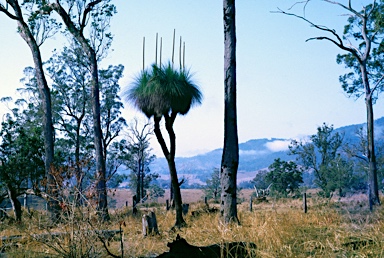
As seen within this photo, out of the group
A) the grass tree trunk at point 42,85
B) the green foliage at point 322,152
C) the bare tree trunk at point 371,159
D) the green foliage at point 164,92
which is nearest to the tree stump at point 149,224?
the green foliage at point 164,92

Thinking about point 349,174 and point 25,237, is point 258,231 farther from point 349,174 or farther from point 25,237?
point 349,174

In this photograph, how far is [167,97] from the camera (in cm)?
1261

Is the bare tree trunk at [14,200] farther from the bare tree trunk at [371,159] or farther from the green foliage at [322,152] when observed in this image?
the green foliage at [322,152]

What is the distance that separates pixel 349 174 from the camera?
39281 millimetres

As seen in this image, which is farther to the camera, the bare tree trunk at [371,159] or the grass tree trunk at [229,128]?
the bare tree trunk at [371,159]

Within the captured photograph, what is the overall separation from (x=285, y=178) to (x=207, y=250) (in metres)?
36.1

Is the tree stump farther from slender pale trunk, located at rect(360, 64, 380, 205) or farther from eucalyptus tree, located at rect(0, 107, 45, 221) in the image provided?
slender pale trunk, located at rect(360, 64, 380, 205)

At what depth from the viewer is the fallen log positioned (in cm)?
553

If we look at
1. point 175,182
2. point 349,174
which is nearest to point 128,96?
point 175,182

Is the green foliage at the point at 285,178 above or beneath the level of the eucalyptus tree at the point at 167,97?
beneath

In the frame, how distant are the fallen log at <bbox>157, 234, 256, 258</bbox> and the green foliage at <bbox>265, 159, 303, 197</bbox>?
35023 mm

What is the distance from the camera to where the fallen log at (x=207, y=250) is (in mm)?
5527

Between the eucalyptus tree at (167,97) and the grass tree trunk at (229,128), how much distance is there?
2.37m

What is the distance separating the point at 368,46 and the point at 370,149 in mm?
4831
